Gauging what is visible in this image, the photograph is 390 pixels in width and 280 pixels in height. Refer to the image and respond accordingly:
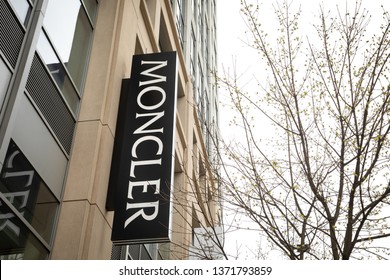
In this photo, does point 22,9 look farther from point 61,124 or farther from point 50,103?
point 61,124

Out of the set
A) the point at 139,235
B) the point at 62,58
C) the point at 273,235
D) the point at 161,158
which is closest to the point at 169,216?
the point at 139,235

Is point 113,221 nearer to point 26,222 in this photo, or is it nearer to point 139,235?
point 139,235

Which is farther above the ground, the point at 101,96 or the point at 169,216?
the point at 101,96

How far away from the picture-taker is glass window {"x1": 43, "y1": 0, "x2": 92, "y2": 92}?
1037 centimetres

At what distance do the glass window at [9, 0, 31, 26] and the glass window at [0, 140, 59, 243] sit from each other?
242 cm

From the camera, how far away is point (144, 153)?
11062 mm

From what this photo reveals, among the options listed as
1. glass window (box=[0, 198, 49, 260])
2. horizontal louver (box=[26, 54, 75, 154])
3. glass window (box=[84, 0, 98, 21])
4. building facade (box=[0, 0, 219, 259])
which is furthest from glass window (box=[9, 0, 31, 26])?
glass window (box=[84, 0, 98, 21])

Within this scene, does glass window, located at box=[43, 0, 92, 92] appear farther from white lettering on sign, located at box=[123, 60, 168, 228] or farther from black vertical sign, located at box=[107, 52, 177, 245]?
white lettering on sign, located at box=[123, 60, 168, 228]

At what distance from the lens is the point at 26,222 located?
8.48 metres

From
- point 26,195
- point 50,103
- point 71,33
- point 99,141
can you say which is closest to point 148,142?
point 99,141

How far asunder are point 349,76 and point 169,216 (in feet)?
15.1

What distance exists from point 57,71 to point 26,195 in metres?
2.99

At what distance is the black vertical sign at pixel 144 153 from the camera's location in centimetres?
997
